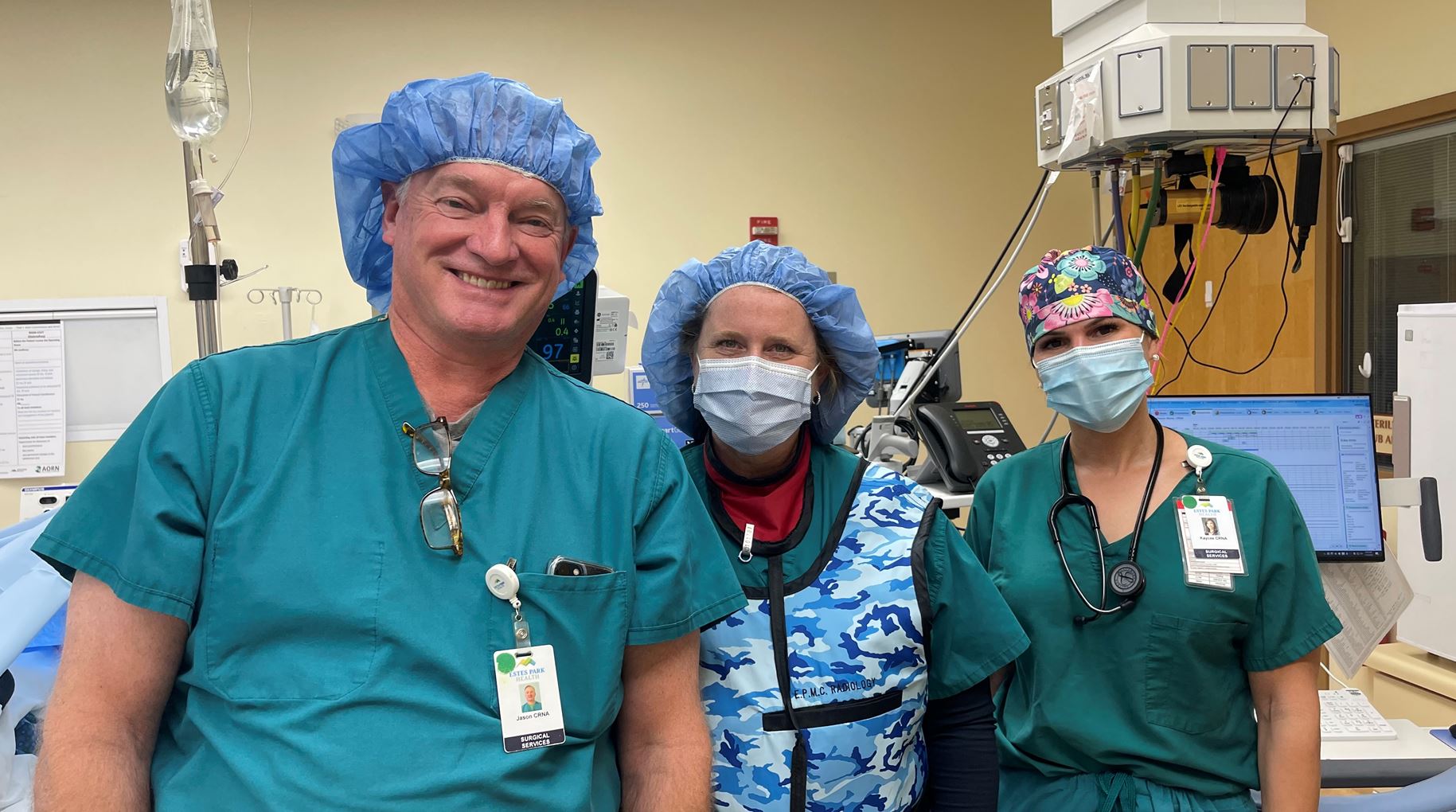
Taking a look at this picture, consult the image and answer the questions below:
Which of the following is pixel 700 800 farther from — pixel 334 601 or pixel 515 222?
pixel 515 222

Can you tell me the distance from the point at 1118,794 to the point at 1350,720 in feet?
2.83

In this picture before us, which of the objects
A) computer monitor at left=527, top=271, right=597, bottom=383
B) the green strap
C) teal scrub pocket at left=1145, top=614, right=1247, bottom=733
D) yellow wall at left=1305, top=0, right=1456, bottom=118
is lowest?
the green strap

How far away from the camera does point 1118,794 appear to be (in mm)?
1441

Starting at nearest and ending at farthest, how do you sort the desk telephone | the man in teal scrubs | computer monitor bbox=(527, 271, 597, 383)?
the man in teal scrubs < computer monitor bbox=(527, 271, 597, 383) < the desk telephone

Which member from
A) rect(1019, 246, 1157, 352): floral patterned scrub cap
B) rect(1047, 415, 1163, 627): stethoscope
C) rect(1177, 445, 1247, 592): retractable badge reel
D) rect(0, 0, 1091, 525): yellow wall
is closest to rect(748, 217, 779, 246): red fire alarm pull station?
rect(0, 0, 1091, 525): yellow wall

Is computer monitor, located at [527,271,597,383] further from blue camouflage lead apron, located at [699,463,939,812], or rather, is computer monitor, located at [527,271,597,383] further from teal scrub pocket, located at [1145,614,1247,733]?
teal scrub pocket, located at [1145,614,1247,733]

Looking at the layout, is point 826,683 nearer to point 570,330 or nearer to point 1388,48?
point 570,330

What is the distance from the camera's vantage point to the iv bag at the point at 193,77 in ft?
6.33

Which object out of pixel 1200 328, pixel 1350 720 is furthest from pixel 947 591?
pixel 1200 328

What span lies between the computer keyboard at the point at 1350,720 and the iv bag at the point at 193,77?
2.37m

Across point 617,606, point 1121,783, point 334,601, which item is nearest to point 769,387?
point 617,606

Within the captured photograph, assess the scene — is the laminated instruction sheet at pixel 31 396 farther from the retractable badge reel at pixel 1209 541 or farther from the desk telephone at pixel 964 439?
the retractable badge reel at pixel 1209 541

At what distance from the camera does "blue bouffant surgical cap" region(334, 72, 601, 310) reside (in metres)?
1.16

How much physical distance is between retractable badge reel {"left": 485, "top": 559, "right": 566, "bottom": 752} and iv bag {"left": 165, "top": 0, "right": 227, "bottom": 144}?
134 cm
